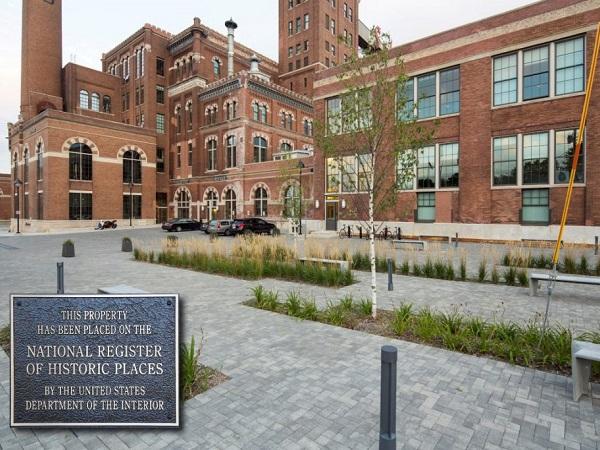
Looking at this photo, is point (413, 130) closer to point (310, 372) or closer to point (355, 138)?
point (355, 138)

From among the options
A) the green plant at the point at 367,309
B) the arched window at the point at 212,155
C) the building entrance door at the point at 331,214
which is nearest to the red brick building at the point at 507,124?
the building entrance door at the point at 331,214

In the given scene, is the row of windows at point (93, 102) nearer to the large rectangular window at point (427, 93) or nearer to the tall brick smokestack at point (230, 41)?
the tall brick smokestack at point (230, 41)

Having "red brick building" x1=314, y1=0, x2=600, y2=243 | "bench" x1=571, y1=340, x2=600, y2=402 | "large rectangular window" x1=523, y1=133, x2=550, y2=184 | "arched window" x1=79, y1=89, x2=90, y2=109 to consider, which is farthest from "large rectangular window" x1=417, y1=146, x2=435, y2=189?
"arched window" x1=79, y1=89, x2=90, y2=109

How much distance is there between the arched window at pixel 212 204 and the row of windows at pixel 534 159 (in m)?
33.9

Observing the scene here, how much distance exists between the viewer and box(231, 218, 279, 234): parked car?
101 feet

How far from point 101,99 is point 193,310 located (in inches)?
2434

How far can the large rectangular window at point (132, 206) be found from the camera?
4512 cm

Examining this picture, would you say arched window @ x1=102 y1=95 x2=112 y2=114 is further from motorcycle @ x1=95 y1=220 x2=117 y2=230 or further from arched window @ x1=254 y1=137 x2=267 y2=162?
arched window @ x1=254 y1=137 x2=267 y2=162

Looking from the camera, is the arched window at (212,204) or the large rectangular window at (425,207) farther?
the arched window at (212,204)

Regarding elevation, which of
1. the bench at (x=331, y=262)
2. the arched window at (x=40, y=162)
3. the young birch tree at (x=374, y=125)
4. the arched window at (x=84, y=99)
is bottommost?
the bench at (x=331, y=262)

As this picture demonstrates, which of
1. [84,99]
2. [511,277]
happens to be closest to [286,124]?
[84,99]

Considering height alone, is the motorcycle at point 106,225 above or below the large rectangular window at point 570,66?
below

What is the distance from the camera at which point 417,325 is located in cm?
621

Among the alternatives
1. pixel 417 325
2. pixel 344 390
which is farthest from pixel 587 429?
pixel 417 325
